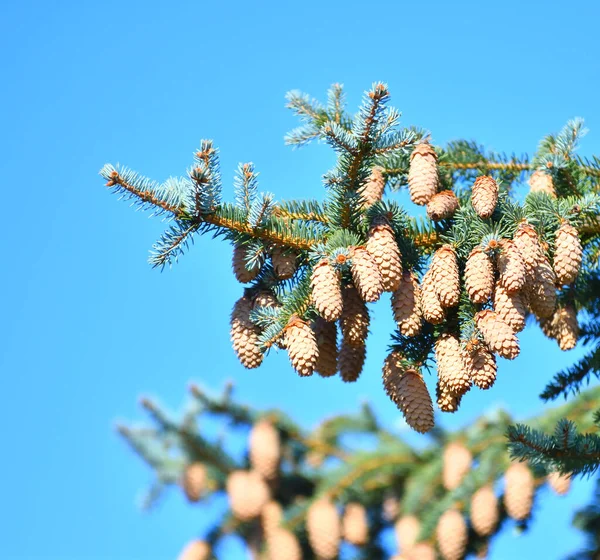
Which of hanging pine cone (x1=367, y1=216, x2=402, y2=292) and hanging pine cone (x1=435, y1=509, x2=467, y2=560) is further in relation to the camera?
hanging pine cone (x1=435, y1=509, x2=467, y2=560)

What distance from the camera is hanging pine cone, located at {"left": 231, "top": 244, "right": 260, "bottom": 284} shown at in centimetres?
247

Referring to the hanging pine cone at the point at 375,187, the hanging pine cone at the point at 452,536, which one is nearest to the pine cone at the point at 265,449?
the hanging pine cone at the point at 452,536

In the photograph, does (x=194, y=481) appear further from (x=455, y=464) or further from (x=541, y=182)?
(x=541, y=182)

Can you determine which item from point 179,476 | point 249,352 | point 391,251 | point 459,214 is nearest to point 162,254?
point 249,352

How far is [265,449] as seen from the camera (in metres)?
4.90

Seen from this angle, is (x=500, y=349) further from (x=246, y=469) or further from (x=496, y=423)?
(x=246, y=469)

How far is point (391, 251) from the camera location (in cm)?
232

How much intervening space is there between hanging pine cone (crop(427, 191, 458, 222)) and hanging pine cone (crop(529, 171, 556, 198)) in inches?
25.2

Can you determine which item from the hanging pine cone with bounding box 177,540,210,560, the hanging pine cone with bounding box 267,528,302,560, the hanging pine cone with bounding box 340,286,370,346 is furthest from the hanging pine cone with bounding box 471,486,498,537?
the hanging pine cone with bounding box 340,286,370,346

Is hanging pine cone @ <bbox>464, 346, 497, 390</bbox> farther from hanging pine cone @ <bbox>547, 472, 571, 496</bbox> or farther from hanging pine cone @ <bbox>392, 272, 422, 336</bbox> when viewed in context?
hanging pine cone @ <bbox>547, 472, 571, 496</bbox>

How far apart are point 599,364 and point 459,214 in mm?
827

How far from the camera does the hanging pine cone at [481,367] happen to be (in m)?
2.24

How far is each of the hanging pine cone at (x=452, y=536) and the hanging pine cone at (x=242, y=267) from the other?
81.9 inches

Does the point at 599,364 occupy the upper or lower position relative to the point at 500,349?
upper
